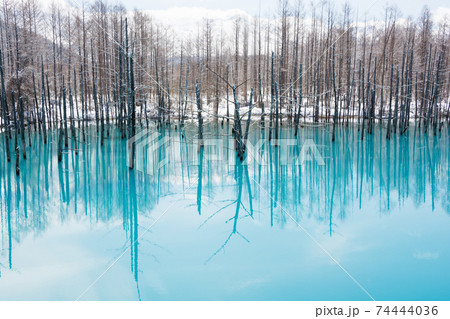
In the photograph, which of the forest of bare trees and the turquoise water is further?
the forest of bare trees

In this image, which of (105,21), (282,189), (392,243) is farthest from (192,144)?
(105,21)

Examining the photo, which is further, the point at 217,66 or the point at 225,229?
the point at 217,66

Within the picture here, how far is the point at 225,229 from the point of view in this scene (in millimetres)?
7055

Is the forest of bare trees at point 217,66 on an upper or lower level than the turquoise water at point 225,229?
upper

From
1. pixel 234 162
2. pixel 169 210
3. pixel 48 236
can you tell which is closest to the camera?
pixel 48 236

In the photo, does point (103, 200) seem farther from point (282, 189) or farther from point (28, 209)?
point (282, 189)

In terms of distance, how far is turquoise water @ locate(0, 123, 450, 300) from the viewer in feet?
16.2

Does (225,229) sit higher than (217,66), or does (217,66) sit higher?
(217,66)

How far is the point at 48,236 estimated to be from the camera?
21.8 feet

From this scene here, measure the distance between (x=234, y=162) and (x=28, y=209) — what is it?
6.42 metres

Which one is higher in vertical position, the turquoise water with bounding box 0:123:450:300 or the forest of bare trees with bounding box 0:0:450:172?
the forest of bare trees with bounding box 0:0:450:172

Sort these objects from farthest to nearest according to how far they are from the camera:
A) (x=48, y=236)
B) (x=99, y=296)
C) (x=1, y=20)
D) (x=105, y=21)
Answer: (x=105, y=21) → (x=1, y=20) → (x=48, y=236) → (x=99, y=296)

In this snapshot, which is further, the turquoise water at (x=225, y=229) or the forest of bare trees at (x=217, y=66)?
the forest of bare trees at (x=217, y=66)

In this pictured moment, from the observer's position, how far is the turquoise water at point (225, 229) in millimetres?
4938
